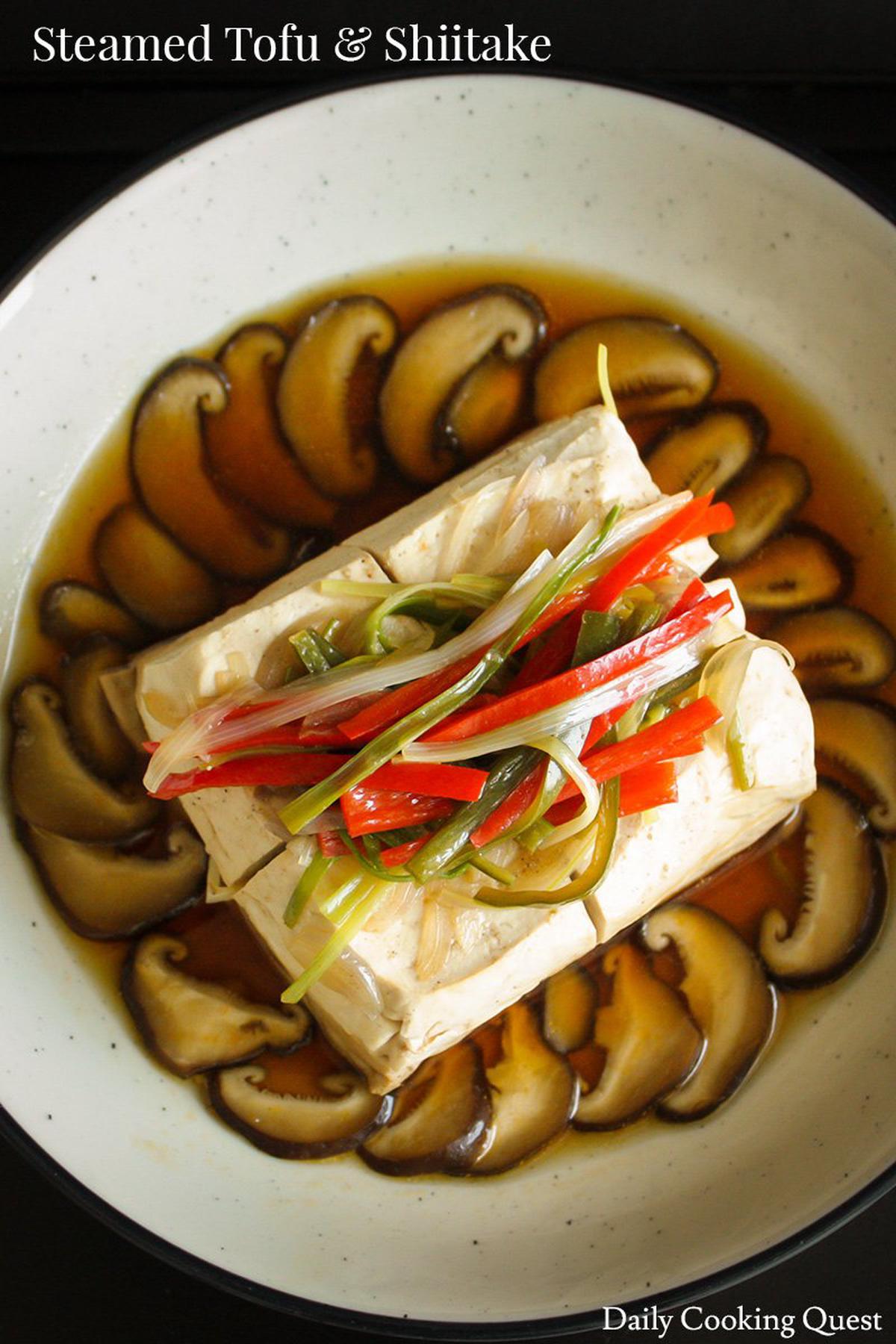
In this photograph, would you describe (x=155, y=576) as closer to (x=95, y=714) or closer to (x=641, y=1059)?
(x=95, y=714)

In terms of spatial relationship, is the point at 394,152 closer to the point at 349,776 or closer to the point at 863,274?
the point at 863,274

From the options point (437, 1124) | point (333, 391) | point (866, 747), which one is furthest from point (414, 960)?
point (333, 391)

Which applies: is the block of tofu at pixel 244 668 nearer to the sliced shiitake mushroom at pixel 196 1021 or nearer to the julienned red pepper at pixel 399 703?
the julienned red pepper at pixel 399 703

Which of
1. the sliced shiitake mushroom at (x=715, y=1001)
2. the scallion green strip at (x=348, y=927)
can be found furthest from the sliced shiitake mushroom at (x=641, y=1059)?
the scallion green strip at (x=348, y=927)

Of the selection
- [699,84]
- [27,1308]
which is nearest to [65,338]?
[699,84]

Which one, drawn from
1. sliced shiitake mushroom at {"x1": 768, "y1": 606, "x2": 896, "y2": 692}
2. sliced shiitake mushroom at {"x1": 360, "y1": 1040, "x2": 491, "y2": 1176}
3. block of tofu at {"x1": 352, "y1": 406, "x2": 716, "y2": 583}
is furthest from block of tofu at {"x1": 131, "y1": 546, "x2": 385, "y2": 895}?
sliced shiitake mushroom at {"x1": 768, "y1": 606, "x2": 896, "y2": 692}

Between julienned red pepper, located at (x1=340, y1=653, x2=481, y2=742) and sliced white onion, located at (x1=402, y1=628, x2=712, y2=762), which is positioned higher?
julienned red pepper, located at (x1=340, y1=653, x2=481, y2=742)

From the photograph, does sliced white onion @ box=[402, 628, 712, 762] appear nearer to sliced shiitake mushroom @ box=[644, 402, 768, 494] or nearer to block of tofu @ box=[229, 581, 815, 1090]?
block of tofu @ box=[229, 581, 815, 1090]
